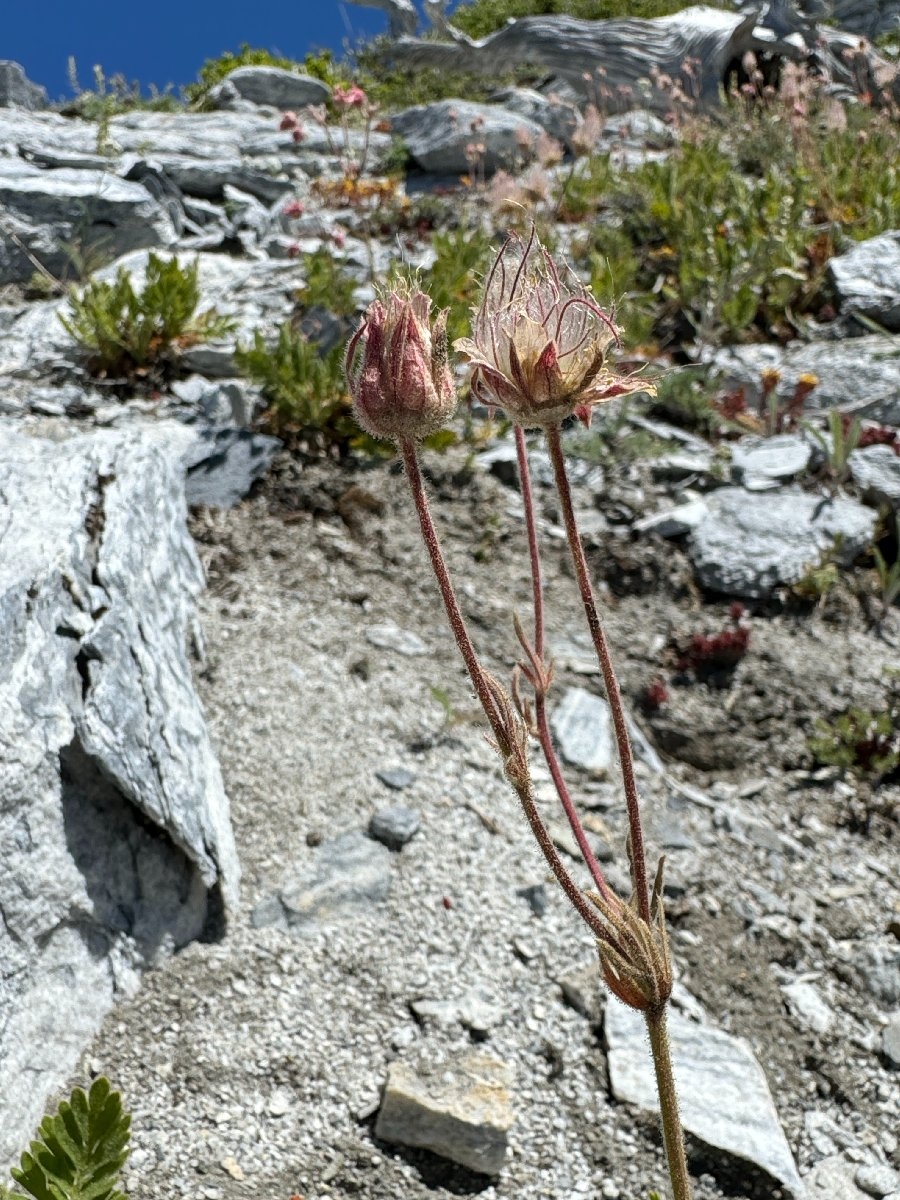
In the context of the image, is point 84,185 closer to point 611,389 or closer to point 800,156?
point 800,156

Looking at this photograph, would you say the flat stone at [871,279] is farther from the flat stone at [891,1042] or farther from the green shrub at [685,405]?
the flat stone at [891,1042]

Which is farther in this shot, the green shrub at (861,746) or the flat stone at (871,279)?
the flat stone at (871,279)

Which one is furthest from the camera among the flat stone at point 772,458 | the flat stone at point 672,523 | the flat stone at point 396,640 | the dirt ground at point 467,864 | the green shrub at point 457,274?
the green shrub at point 457,274

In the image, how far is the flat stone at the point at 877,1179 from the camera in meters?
2.52

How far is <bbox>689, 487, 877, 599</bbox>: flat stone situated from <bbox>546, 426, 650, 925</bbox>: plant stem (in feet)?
11.2

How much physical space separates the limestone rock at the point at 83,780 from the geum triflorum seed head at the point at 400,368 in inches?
54.9

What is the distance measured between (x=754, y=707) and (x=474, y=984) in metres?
1.98

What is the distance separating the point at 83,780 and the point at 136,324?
3736 mm

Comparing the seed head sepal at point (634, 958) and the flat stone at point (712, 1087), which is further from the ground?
the seed head sepal at point (634, 958)

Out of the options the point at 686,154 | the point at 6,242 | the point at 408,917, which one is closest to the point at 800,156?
the point at 686,154

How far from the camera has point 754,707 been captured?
428 cm

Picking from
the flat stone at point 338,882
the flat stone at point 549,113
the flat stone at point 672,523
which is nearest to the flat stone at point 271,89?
the flat stone at point 549,113

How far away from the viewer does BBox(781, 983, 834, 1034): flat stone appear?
2.96 metres

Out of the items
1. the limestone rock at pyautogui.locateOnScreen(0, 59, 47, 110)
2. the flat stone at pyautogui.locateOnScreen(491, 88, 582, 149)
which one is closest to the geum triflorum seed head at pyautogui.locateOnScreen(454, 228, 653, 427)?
the flat stone at pyautogui.locateOnScreen(491, 88, 582, 149)
